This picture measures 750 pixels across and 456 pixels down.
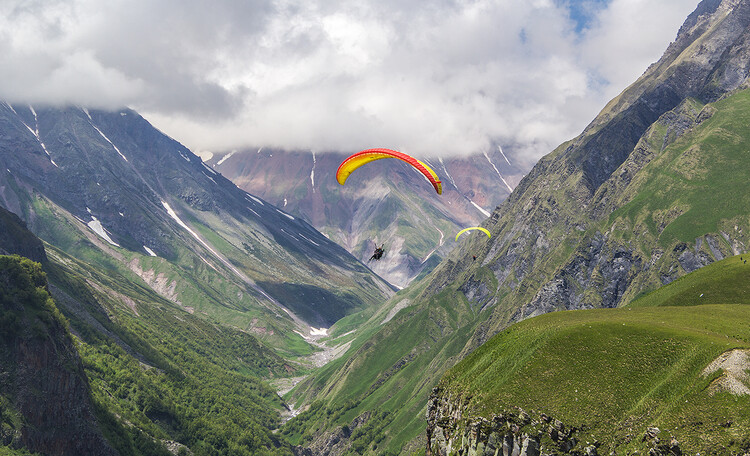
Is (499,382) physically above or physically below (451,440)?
above

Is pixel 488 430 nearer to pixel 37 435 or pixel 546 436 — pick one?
pixel 546 436

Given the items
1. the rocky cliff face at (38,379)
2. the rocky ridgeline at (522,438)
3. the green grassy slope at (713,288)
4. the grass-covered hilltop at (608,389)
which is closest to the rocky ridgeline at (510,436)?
the rocky ridgeline at (522,438)

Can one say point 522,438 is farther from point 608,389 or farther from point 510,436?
point 608,389

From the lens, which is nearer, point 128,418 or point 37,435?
point 37,435

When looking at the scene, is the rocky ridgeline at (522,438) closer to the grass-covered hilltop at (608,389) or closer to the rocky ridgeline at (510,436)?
the rocky ridgeline at (510,436)

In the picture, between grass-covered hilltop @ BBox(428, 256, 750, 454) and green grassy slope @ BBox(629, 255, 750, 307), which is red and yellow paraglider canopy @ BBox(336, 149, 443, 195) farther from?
green grassy slope @ BBox(629, 255, 750, 307)

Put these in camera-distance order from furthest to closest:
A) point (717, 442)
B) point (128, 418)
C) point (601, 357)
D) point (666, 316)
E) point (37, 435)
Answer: point (128, 418) < point (37, 435) < point (666, 316) < point (601, 357) < point (717, 442)

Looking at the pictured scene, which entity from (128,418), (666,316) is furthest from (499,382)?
(128,418)
